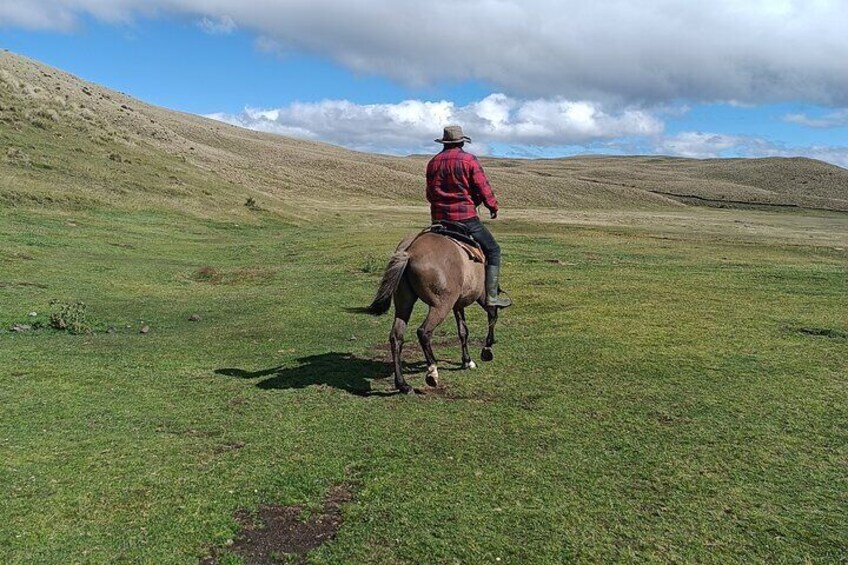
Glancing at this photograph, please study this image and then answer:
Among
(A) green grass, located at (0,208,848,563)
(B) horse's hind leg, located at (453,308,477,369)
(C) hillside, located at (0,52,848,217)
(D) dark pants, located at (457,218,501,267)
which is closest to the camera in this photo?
(A) green grass, located at (0,208,848,563)

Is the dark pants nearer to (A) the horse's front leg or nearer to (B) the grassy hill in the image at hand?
(A) the horse's front leg

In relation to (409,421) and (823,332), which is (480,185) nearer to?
(409,421)

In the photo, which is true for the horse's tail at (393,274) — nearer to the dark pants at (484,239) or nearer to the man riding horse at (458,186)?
the man riding horse at (458,186)

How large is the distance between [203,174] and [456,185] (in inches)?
1667

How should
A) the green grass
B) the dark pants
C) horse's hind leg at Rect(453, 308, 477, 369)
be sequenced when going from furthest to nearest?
horse's hind leg at Rect(453, 308, 477, 369) → the dark pants → the green grass

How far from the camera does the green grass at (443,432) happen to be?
5152mm

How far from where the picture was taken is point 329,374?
32.4ft

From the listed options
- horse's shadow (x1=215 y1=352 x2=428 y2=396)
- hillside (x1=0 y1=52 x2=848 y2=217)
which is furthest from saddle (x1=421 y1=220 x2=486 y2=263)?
hillside (x1=0 y1=52 x2=848 y2=217)

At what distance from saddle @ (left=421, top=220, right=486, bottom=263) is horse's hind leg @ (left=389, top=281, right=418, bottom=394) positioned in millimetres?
1070

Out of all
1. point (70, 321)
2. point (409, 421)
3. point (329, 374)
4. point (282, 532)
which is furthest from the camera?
point (70, 321)

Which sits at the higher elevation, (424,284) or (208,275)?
(424,284)

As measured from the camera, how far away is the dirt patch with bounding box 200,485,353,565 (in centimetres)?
494

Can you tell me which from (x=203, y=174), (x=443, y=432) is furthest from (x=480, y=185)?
(x=203, y=174)

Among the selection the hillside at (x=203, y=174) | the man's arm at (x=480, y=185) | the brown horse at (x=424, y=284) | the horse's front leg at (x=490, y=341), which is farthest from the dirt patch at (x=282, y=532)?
the hillside at (x=203, y=174)
